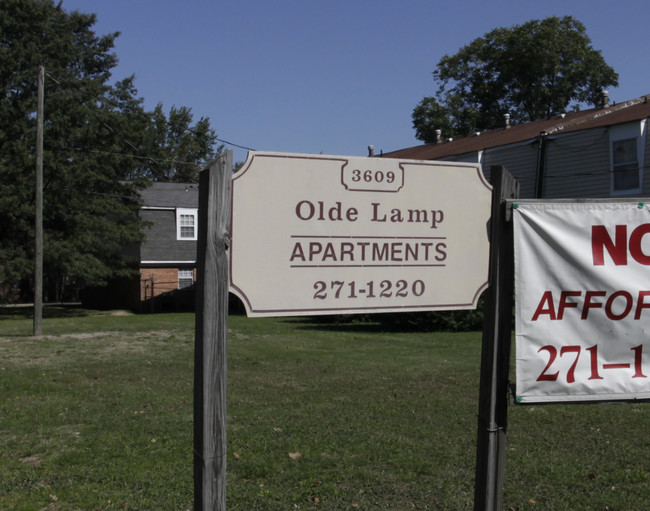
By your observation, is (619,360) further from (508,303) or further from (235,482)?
(235,482)

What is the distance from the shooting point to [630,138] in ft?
64.9

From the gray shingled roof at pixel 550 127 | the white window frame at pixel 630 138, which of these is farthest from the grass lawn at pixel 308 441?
the gray shingled roof at pixel 550 127

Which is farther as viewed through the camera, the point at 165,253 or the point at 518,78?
the point at 518,78

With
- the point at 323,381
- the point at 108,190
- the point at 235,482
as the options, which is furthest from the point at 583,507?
the point at 108,190

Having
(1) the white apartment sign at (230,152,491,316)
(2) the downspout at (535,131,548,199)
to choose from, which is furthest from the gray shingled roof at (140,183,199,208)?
(1) the white apartment sign at (230,152,491,316)

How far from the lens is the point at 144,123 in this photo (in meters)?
32.1

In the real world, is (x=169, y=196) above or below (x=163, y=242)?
above

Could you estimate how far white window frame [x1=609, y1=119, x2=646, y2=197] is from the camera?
1947cm

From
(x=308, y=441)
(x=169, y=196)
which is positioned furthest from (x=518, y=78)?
(x=308, y=441)

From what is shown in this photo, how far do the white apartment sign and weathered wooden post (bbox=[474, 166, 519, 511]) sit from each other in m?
0.07

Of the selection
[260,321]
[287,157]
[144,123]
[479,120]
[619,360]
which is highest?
[479,120]

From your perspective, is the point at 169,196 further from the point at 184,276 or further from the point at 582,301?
the point at 582,301

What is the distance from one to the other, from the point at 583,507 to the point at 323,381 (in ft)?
18.1

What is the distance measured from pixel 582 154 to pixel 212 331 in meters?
19.6
